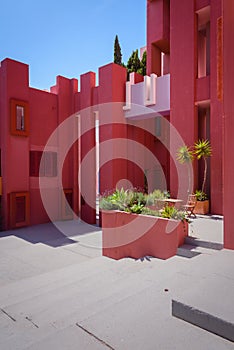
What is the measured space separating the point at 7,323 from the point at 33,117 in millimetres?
11701

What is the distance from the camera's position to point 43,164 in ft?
46.4

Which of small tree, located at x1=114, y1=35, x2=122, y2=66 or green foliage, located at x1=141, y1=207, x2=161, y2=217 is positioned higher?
small tree, located at x1=114, y1=35, x2=122, y2=66

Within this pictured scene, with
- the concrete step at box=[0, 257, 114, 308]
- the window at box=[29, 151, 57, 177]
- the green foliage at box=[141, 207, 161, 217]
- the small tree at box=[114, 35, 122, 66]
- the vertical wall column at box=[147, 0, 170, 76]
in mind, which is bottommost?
the concrete step at box=[0, 257, 114, 308]

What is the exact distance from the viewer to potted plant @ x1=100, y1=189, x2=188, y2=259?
6.46m

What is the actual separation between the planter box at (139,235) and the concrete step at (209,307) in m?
3.38

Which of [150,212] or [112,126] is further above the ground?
[112,126]

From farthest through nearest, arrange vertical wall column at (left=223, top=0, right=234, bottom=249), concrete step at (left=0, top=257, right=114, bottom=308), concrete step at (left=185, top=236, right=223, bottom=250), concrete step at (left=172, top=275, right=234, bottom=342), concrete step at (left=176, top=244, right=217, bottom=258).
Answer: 1. concrete step at (left=185, top=236, right=223, bottom=250)
2. concrete step at (left=176, top=244, right=217, bottom=258)
3. concrete step at (left=0, top=257, right=114, bottom=308)
4. vertical wall column at (left=223, top=0, right=234, bottom=249)
5. concrete step at (left=172, top=275, right=234, bottom=342)

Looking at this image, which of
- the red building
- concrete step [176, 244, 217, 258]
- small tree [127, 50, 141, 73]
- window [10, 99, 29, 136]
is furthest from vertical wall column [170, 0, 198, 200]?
small tree [127, 50, 141, 73]

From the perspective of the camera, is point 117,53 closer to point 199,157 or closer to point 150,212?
point 199,157

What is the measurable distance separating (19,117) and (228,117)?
11084 millimetres

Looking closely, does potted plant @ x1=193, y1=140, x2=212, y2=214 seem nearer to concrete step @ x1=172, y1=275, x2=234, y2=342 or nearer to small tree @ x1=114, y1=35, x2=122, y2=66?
concrete step @ x1=172, y1=275, x2=234, y2=342

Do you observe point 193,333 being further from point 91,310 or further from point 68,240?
point 68,240

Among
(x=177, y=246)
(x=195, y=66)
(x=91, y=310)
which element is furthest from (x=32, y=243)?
(x=195, y=66)

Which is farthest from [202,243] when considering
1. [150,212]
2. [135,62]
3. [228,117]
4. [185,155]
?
[135,62]
